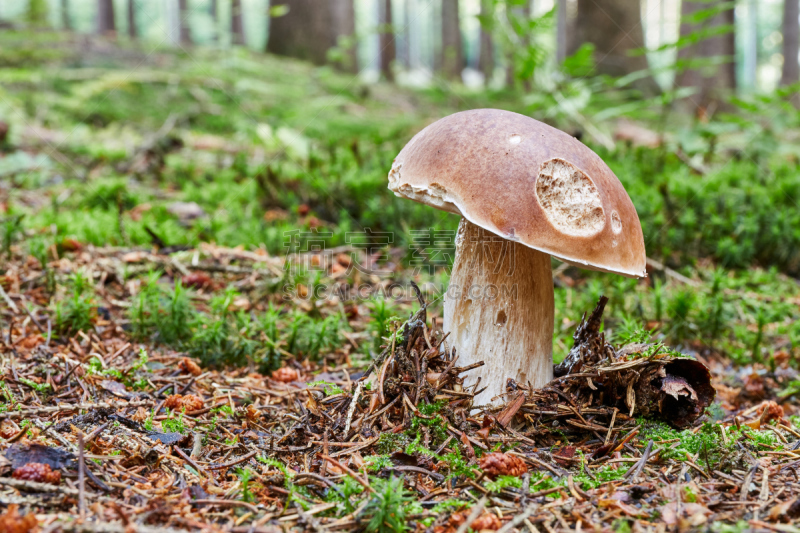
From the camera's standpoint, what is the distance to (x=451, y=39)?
19.2 meters

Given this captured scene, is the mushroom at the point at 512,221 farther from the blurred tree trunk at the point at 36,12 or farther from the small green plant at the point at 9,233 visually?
the blurred tree trunk at the point at 36,12

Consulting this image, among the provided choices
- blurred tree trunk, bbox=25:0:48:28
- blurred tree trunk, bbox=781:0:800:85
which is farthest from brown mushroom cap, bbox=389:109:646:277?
blurred tree trunk, bbox=781:0:800:85

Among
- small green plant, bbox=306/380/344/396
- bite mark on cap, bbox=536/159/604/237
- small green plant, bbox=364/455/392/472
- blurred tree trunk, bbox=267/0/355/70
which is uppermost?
blurred tree trunk, bbox=267/0/355/70

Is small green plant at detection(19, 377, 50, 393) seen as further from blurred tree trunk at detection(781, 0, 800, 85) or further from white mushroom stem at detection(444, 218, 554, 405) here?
blurred tree trunk at detection(781, 0, 800, 85)

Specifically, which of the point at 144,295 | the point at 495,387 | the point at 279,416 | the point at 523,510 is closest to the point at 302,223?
the point at 144,295

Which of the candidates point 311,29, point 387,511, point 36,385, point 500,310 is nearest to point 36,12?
point 311,29

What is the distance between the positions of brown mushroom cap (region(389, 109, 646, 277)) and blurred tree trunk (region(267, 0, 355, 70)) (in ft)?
34.0

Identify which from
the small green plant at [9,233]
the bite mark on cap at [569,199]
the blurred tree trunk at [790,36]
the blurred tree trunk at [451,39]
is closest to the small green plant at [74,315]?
the small green plant at [9,233]

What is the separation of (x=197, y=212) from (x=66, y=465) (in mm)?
3461

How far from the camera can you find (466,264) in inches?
95.2

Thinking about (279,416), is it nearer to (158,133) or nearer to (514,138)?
(514,138)

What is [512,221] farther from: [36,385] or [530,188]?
[36,385]

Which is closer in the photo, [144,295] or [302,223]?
[144,295]

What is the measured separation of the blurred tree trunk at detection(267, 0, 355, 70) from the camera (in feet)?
38.4
